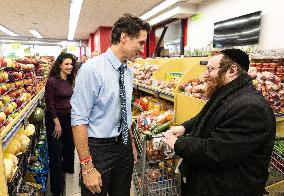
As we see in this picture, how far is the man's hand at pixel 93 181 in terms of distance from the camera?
176 cm

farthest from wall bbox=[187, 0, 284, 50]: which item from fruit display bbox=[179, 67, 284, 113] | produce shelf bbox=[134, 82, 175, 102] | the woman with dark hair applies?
the woman with dark hair

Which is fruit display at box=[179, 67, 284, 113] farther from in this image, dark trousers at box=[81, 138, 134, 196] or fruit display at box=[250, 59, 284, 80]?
fruit display at box=[250, 59, 284, 80]

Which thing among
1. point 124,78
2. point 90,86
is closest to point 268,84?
point 124,78

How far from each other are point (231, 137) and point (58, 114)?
9.23 ft

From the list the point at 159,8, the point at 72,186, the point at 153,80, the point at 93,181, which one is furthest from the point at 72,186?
the point at 159,8

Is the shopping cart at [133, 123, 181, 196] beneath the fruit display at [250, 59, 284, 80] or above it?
beneath

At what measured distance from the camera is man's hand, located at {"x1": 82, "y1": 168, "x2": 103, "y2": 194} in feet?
5.78

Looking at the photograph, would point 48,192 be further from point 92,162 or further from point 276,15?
point 276,15

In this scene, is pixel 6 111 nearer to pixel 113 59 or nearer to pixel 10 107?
pixel 10 107

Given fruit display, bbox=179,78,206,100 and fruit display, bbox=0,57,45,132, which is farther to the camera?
fruit display, bbox=179,78,206,100

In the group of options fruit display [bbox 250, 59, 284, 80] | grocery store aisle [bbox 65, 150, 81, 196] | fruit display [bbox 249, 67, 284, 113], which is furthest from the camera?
fruit display [bbox 250, 59, 284, 80]

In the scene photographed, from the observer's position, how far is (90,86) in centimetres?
170

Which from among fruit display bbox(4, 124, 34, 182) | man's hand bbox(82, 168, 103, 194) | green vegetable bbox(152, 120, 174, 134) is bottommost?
man's hand bbox(82, 168, 103, 194)

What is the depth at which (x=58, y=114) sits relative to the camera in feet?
12.1
